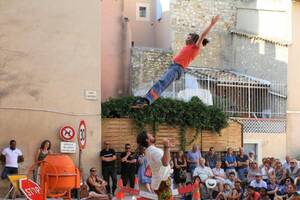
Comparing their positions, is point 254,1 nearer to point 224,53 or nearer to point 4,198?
point 224,53

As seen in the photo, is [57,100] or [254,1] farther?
[254,1]

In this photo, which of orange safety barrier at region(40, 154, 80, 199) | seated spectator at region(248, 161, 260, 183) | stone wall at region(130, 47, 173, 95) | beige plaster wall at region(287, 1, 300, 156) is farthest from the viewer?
stone wall at region(130, 47, 173, 95)

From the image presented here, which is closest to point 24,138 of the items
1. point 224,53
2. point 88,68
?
point 88,68

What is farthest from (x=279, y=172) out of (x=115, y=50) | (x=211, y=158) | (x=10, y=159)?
(x=115, y=50)

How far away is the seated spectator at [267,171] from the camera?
16297 millimetres

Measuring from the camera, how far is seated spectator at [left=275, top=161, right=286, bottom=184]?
16.0 m

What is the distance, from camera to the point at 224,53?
84.0 feet

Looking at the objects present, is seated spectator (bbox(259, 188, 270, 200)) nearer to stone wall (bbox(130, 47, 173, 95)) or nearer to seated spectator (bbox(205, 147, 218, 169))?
seated spectator (bbox(205, 147, 218, 169))

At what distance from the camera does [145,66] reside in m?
23.2

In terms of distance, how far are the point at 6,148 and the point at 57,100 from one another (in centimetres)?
194

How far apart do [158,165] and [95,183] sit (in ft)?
23.5

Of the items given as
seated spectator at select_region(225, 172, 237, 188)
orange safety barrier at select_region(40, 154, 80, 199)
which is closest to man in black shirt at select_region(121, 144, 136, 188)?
seated spectator at select_region(225, 172, 237, 188)

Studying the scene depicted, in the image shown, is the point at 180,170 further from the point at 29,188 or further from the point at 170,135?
the point at 29,188

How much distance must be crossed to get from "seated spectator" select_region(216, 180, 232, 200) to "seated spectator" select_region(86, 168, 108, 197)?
3.08 m
